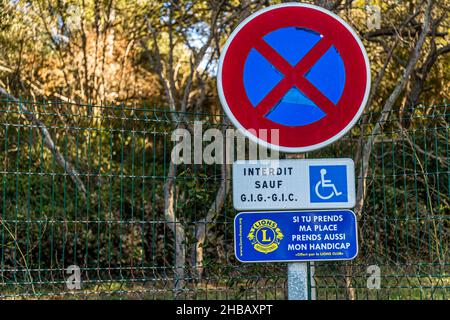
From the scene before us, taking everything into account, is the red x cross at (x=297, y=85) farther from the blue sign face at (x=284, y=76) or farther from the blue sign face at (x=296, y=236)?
the blue sign face at (x=296, y=236)

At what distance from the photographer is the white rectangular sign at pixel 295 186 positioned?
131 inches

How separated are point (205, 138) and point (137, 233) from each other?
3611mm

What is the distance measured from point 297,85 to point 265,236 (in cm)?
75

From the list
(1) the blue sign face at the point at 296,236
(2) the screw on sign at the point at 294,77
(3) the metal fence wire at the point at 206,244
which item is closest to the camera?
(1) the blue sign face at the point at 296,236

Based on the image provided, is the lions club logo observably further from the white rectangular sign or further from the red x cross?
the red x cross

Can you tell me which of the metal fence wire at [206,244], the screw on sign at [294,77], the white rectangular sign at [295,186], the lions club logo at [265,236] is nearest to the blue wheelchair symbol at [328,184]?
the white rectangular sign at [295,186]

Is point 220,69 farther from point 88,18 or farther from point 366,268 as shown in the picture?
point 88,18

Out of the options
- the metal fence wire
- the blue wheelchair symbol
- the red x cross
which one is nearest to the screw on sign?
the red x cross

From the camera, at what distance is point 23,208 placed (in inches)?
412

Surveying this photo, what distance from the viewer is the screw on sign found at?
133 inches

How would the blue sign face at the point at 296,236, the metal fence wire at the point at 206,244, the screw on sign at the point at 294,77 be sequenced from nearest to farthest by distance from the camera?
the blue sign face at the point at 296,236
the screw on sign at the point at 294,77
the metal fence wire at the point at 206,244

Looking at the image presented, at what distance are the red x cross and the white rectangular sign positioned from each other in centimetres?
28

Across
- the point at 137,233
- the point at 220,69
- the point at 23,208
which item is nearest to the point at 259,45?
the point at 220,69

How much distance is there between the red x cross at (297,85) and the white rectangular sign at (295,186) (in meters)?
0.28
